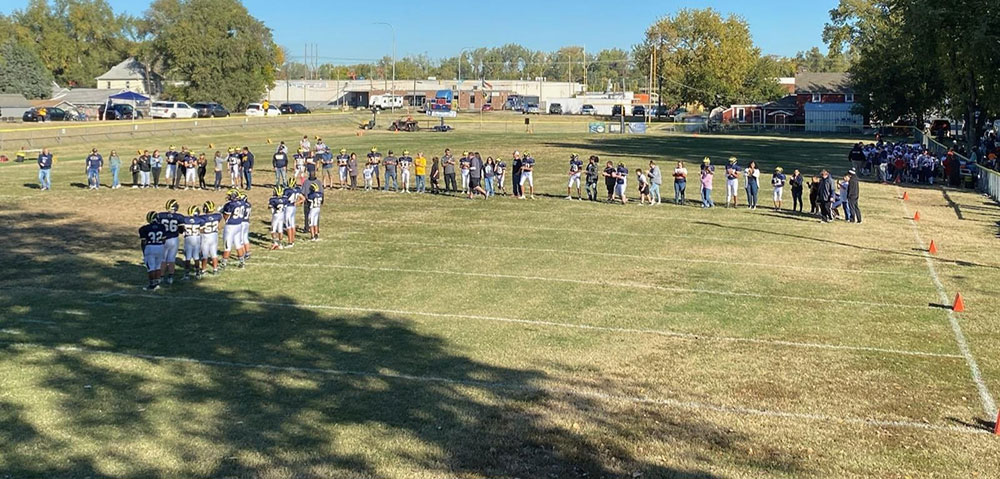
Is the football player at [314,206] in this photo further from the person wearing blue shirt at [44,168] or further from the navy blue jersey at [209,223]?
the person wearing blue shirt at [44,168]

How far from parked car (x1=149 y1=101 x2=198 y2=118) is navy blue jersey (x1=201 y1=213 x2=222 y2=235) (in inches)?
2588

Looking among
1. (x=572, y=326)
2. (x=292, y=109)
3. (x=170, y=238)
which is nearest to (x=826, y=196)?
(x=572, y=326)

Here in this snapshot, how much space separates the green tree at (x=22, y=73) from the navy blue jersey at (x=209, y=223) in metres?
99.0

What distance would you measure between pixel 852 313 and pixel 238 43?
93.5 m

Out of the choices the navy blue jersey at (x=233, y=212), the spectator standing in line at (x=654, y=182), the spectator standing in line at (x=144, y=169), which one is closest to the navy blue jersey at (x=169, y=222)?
the navy blue jersey at (x=233, y=212)

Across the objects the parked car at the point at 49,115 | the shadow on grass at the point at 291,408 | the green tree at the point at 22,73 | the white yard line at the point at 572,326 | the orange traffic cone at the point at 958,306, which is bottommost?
the shadow on grass at the point at 291,408

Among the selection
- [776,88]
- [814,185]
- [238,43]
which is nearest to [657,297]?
[814,185]

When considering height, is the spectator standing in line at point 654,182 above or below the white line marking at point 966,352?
above

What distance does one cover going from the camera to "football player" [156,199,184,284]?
17109 millimetres

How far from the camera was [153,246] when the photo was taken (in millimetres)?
16734

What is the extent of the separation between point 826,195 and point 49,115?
74.8 meters

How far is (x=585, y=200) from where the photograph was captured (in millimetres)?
31719

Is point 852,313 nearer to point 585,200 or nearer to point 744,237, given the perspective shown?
point 744,237

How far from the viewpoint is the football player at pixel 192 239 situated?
1777cm
